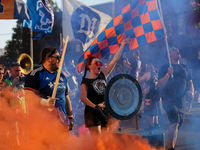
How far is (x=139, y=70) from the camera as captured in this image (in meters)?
6.82

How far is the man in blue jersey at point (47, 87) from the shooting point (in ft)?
9.57

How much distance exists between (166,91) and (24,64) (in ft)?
18.6

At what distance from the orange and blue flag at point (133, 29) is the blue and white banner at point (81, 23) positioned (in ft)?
11.1

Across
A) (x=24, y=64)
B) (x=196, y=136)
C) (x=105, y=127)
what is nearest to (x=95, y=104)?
(x=105, y=127)

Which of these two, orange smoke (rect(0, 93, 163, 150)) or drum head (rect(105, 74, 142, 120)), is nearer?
orange smoke (rect(0, 93, 163, 150))

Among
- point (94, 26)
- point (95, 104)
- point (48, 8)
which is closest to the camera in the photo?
point (95, 104)

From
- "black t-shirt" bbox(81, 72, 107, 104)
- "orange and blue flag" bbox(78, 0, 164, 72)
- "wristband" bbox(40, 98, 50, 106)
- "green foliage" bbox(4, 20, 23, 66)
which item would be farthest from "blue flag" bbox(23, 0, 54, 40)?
"green foliage" bbox(4, 20, 23, 66)

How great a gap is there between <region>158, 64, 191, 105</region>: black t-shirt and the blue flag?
6334mm

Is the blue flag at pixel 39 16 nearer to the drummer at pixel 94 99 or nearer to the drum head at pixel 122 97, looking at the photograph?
the drummer at pixel 94 99

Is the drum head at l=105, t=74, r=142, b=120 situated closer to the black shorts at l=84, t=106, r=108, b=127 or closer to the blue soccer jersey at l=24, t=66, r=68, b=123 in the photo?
the black shorts at l=84, t=106, r=108, b=127

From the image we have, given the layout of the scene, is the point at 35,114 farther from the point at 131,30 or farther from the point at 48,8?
the point at 48,8

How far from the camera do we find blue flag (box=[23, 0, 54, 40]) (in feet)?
29.9

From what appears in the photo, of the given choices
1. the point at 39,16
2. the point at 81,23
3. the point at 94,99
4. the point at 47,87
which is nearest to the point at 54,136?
the point at 47,87

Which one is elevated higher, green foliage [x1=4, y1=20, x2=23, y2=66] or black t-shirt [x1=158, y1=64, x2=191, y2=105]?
green foliage [x1=4, y1=20, x2=23, y2=66]
